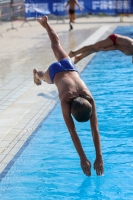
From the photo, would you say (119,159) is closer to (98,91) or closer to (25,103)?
(25,103)

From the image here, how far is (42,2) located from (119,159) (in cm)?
1815

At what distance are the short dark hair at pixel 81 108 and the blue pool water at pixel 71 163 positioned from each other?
114 cm

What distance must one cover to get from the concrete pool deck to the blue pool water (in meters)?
0.21

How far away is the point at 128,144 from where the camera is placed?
6.43 meters

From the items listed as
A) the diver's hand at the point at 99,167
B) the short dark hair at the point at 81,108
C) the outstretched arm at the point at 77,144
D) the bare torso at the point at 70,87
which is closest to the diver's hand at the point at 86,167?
the outstretched arm at the point at 77,144

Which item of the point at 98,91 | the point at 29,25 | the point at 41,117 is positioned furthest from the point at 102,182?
the point at 29,25

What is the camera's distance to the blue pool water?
5.07m

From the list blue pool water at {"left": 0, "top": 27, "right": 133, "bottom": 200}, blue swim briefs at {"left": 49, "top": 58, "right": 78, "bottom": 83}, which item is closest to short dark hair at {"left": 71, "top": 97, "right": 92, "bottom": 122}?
blue swim briefs at {"left": 49, "top": 58, "right": 78, "bottom": 83}

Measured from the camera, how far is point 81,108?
14.2 ft

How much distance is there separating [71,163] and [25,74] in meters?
5.27

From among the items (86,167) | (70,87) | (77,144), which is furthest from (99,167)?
(70,87)

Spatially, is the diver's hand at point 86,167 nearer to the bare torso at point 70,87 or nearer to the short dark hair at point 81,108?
the short dark hair at point 81,108

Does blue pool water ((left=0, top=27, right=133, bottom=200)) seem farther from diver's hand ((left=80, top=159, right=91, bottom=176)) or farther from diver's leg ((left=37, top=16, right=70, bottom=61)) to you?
diver's leg ((left=37, top=16, right=70, bottom=61))

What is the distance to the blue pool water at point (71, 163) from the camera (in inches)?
200
